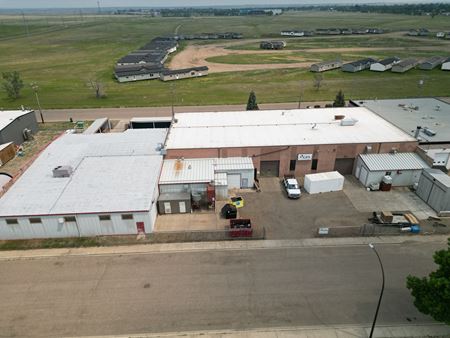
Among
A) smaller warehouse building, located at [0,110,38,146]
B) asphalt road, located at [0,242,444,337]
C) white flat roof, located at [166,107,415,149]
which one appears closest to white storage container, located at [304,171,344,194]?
white flat roof, located at [166,107,415,149]

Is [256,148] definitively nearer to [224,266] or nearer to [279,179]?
[279,179]

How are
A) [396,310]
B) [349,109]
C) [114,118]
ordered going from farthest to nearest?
1. [114,118]
2. [349,109]
3. [396,310]

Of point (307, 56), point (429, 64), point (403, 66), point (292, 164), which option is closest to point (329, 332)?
point (292, 164)

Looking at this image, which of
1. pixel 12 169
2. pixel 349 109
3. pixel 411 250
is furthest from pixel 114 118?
pixel 411 250

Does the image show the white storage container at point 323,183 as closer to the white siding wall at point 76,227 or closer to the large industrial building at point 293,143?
the large industrial building at point 293,143

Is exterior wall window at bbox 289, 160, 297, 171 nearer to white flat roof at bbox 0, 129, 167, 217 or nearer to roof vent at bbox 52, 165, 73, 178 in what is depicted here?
white flat roof at bbox 0, 129, 167, 217
